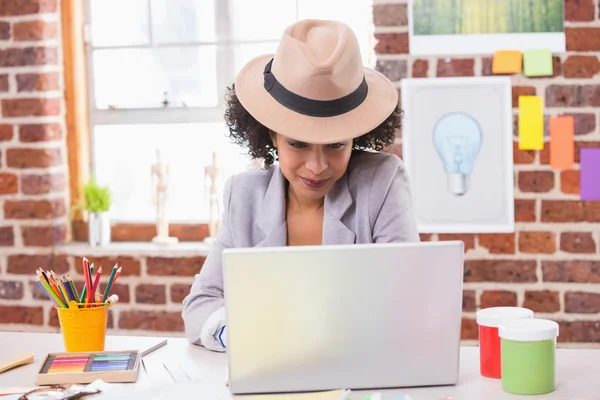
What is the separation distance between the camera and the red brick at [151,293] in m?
2.90

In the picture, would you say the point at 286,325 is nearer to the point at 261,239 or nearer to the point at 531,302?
the point at 261,239

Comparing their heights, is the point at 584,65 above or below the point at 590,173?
above

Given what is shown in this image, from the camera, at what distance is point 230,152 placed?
3.02 metres

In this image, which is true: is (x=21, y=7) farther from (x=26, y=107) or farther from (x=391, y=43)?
(x=391, y=43)

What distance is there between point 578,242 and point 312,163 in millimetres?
1257

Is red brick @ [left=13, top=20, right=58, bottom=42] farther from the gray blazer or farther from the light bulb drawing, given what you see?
the light bulb drawing

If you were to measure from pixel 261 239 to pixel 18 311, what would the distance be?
145 cm

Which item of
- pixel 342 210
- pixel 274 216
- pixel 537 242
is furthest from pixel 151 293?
pixel 537 242

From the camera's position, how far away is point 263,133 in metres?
2.05

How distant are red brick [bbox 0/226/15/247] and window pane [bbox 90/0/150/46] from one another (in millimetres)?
758

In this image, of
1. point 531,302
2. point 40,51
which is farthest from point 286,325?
point 40,51

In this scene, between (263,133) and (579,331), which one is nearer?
(263,133)

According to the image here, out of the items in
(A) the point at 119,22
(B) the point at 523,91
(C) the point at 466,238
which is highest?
(A) the point at 119,22

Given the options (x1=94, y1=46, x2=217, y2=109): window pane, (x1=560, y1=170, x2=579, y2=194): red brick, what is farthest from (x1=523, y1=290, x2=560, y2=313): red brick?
(x1=94, y1=46, x2=217, y2=109): window pane
